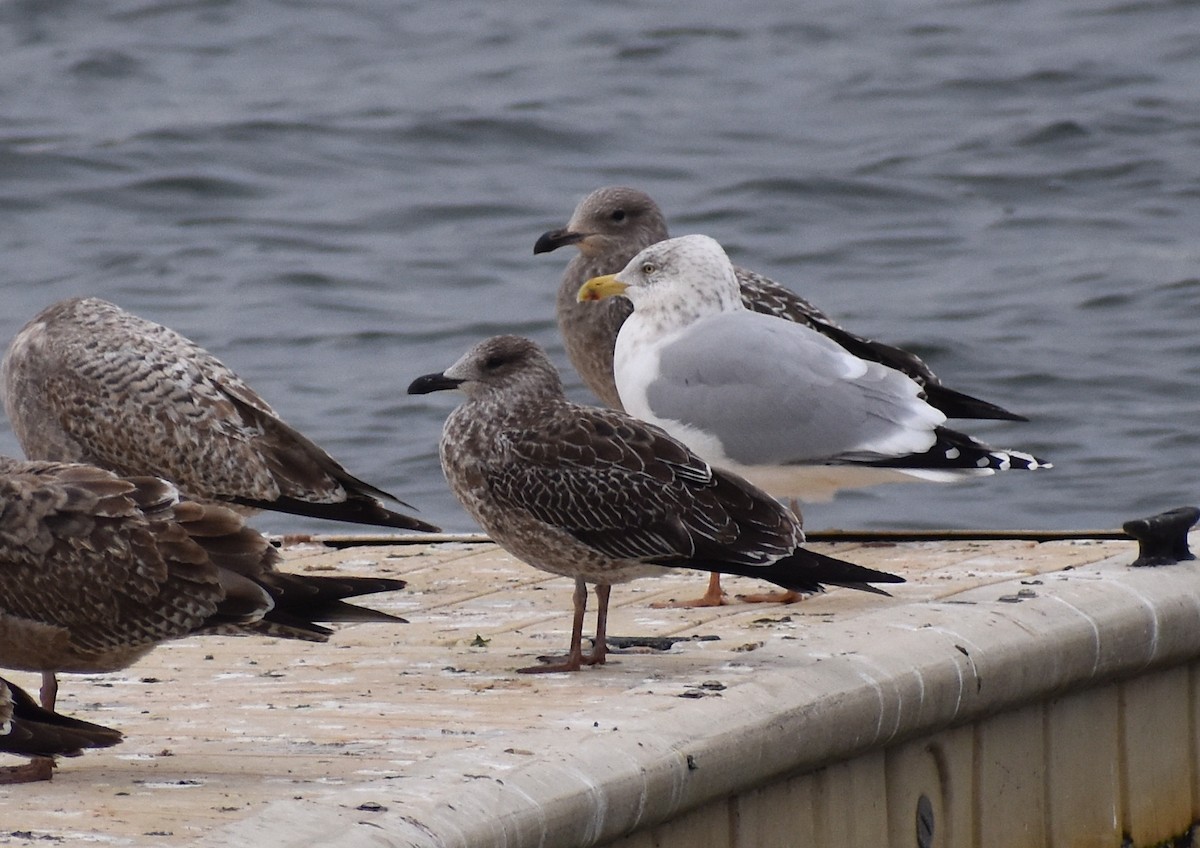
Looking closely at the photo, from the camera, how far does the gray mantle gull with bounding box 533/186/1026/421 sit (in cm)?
796

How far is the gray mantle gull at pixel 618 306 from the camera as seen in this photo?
7.96m

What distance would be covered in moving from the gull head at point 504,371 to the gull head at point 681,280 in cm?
127

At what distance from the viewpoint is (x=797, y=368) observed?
23.1ft

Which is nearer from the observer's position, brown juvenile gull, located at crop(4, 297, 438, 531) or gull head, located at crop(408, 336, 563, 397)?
gull head, located at crop(408, 336, 563, 397)

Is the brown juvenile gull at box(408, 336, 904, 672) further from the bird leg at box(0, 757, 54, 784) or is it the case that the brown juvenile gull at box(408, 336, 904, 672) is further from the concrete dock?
the bird leg at box(0, 757, 54, 784)

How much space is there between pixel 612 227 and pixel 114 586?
4.13 metres

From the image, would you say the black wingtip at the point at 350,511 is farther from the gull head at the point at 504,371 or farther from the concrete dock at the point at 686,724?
the gull head at the point at 504,371

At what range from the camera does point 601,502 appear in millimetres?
5586

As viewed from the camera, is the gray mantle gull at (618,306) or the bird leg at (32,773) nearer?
the bird leg at (32,773)

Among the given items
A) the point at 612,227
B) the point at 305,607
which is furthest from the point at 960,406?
the point at 305,607

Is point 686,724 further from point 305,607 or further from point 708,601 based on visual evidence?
point 708,601

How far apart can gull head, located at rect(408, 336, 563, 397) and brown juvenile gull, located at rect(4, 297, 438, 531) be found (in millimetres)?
1401

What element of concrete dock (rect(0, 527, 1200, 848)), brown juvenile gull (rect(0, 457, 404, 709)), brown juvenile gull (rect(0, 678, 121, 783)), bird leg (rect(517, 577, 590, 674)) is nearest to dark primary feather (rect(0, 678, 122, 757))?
brown juvenile gull (rect(0, 678, 121, 783))

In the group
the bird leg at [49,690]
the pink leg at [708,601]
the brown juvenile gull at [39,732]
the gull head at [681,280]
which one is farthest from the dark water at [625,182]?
the brown juvenile gull at [39,732]
